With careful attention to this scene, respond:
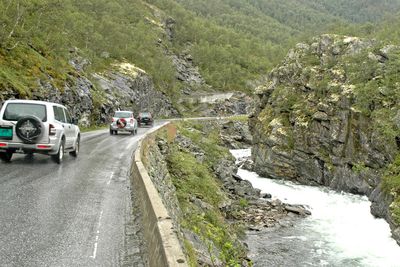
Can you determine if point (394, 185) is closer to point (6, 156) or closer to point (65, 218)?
point (6, 156)

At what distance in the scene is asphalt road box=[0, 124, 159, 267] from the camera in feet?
21.1

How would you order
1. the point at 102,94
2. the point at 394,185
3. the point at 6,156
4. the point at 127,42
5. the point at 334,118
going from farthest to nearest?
the point at 127,42 → the point at 102,94 → the point at 334,118 → the point at 394,185 → the point at 6,156

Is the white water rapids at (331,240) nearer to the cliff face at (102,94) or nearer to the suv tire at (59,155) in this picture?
the suv tire at (59,155)

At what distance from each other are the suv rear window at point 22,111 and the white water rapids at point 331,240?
32.3ft

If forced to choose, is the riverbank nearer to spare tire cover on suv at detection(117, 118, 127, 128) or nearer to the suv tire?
the suv tire

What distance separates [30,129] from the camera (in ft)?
46.9

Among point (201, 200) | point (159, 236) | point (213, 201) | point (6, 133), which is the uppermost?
point (6, 133)

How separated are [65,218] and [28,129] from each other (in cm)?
684

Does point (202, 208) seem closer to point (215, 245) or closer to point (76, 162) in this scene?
point (215, 245)

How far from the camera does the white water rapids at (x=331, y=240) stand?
17.8 metres

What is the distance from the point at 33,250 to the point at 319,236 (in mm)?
16975

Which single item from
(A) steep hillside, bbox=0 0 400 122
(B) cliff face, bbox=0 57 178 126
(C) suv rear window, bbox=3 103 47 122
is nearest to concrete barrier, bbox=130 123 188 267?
(C) suv rear window, bbox=3 103 47 122

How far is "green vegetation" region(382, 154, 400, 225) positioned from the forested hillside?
2229 cm

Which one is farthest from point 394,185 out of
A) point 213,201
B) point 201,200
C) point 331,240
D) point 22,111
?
point 22,111
